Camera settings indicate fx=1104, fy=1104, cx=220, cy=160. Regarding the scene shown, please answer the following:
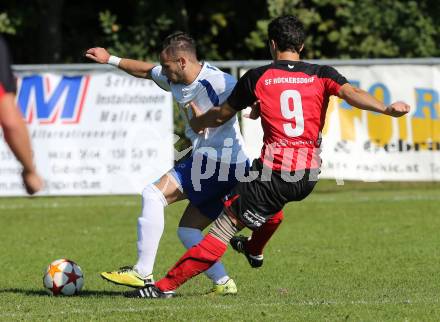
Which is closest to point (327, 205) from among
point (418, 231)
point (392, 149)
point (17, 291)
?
point (392, 149)

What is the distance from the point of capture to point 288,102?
7.79m

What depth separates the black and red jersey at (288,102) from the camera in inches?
306

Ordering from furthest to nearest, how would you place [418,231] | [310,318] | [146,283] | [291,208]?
[291,208]
[418,231]
[146,283]
[310,318]

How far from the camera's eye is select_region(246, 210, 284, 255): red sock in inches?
336

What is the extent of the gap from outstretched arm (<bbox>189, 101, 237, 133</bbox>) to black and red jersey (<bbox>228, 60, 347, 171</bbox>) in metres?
0.06

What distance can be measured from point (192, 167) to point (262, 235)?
0.79 metres

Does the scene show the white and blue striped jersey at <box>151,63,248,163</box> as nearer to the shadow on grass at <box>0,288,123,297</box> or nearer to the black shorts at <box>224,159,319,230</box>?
the black shorts at <box>224,159,319,230</box>

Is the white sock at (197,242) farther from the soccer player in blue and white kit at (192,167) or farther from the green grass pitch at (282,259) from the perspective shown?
the green grass pitch at (282,259)

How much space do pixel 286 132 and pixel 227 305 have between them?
51.0 inches

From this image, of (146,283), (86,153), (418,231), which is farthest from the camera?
(86,153)

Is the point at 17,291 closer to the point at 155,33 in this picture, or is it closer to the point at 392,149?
the point at 392,149

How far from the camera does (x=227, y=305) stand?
25.4 feet

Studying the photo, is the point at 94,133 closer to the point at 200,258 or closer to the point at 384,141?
the point at 384,141

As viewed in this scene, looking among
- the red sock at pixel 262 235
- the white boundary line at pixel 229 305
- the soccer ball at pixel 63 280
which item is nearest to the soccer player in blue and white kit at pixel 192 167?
the red sock at pixel 262 235
